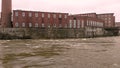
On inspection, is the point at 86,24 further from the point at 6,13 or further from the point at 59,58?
the point at 59,58

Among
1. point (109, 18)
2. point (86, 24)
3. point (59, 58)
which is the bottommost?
point (59, 58)

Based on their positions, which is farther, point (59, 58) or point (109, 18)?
point (109, 18)

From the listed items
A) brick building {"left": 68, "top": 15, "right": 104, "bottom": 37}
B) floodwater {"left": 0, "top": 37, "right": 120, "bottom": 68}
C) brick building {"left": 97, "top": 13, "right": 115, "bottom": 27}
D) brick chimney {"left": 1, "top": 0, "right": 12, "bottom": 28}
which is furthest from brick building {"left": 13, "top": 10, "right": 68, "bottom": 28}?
brick building {"left": 97, "top": 13, "right": 115, "bottom": 27}

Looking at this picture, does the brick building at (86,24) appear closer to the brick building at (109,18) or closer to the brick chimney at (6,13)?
the brick chimney at (6,13)

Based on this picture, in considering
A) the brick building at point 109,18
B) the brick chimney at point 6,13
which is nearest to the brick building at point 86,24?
the brick chimney at point 6,13

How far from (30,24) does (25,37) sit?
813cm

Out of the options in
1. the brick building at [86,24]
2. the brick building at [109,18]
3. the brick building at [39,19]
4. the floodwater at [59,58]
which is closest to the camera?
the floodwater at [59,58]

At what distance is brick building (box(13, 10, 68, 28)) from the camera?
216 ft

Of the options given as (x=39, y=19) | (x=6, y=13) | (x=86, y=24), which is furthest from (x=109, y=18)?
(x=6, y=13)

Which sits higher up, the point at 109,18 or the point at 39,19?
the point at 109,18

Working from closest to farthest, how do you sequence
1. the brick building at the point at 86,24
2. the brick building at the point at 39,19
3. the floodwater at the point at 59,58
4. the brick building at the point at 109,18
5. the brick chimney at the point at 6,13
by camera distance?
1. the floodwater at the point at 59,58
2. the brick chimney at the point at 6,13
3. the brick building at the point at 39,19
4. the brick building at the point at 86,24
5. the brick building at the point at 109,18

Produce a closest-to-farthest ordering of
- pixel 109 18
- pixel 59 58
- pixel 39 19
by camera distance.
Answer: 1. pixel 59 58
2. pixel 39 19
3. pixel 109 18

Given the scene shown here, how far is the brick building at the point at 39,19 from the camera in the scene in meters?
65.9

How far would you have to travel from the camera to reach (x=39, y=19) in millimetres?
69875
